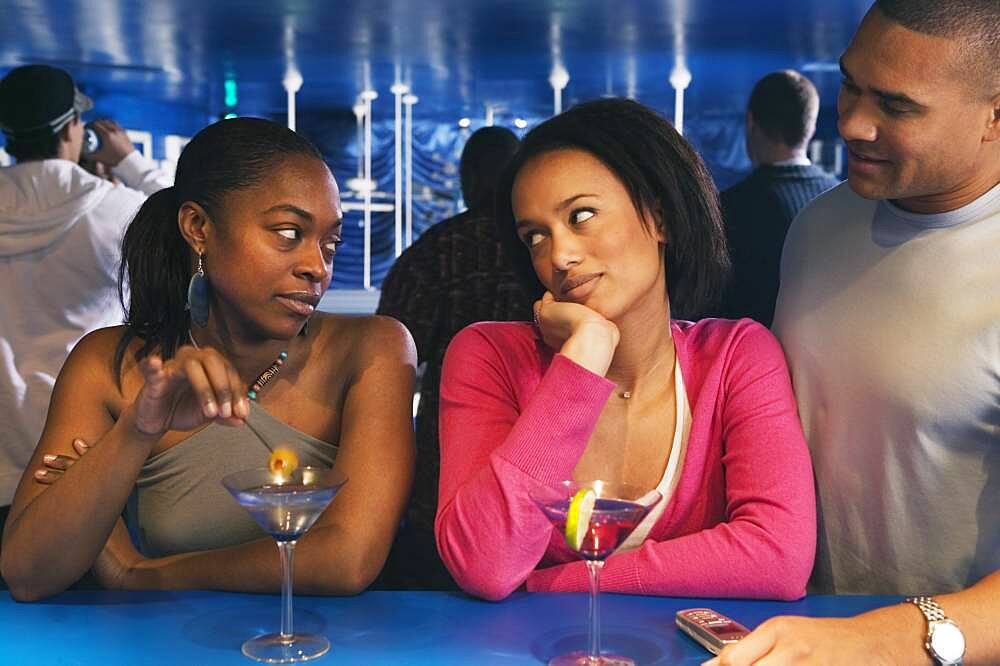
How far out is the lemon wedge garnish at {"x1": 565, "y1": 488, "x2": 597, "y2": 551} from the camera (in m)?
1.58

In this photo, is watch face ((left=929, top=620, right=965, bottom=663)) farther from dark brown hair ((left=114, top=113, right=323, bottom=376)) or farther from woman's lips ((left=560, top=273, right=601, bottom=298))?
dark brown hair ((left=114, top=113, right=323, bottom=376))

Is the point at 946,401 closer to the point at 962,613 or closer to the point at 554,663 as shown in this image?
the point at 962,613

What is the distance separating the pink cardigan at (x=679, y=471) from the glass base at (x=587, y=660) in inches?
10.0

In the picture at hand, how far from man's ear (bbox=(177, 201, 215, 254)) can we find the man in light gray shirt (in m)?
1.24

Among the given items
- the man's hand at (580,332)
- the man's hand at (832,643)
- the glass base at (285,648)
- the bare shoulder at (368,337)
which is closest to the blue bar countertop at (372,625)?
the glass base at (285,648)

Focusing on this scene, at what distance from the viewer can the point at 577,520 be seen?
1578 millimetres

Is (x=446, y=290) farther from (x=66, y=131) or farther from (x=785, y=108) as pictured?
(x=785, y=108)

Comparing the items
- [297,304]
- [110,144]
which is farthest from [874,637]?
[110,144]

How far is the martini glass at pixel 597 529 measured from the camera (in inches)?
62.4

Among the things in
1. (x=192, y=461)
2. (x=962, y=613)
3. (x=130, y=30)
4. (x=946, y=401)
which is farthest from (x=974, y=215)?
(x=130, y=30)

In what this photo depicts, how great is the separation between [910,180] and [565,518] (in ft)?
3.01

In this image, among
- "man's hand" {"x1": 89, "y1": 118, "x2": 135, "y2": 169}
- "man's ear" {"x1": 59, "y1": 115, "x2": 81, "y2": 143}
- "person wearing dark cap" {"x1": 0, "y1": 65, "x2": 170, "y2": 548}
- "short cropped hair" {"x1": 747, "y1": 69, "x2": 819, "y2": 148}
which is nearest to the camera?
"person wearing dark cap" {"x1": 0, "y1": 65, "x2": 170, "y2": 548}

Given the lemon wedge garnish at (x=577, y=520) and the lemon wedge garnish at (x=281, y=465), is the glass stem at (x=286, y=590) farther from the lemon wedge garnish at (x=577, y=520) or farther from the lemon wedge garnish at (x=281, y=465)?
the lemon wedge garnish at (x=577, y=520)

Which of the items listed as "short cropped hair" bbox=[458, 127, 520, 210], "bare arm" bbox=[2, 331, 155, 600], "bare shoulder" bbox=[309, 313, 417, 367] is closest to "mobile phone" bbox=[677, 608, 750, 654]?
"bare shoulder" bbox=[309, 313, 417, 367]
